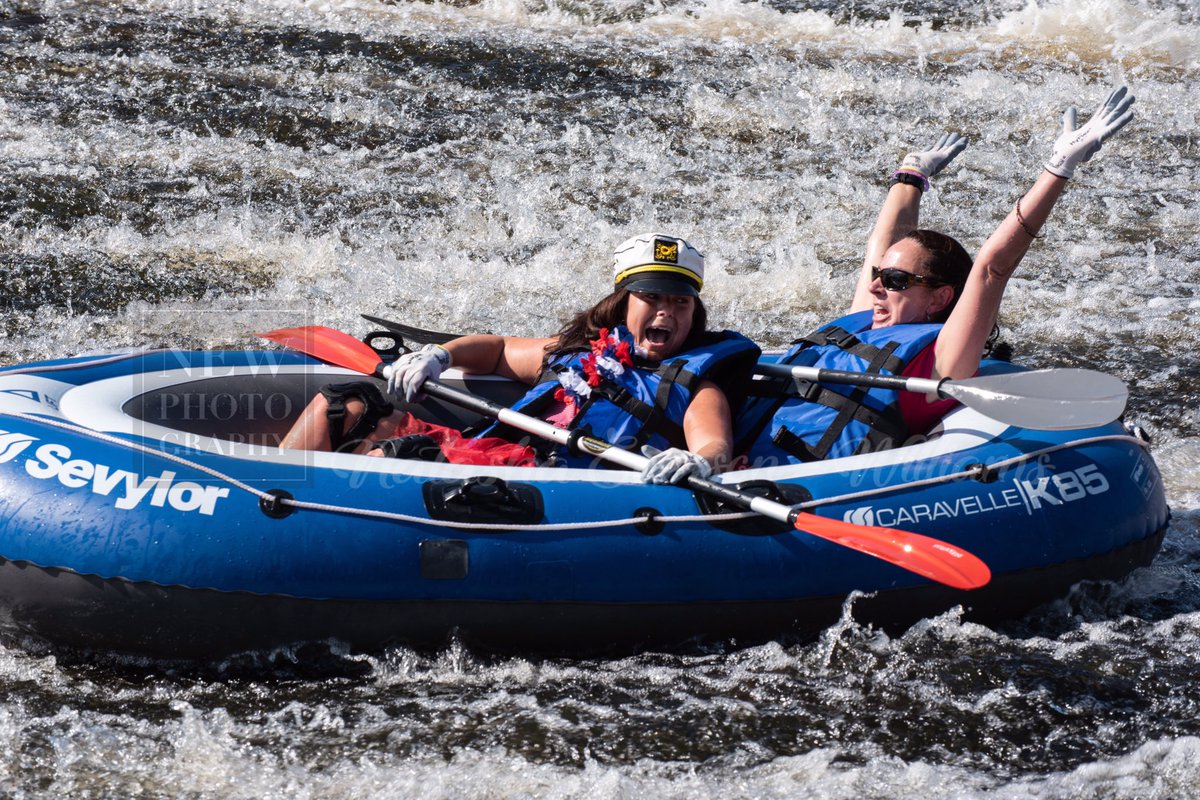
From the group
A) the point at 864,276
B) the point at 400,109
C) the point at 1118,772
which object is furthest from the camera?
the point at 400,109

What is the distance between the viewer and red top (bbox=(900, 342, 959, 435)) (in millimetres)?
4141

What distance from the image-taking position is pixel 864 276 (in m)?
4.75

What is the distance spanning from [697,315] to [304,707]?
167 centimetres

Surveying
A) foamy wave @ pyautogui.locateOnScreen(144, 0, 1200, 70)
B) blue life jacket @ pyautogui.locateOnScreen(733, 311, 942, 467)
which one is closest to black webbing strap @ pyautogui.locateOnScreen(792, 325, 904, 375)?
blue life jacket @ pyautogui.locateOnScreen(733, 311, 942, 467)

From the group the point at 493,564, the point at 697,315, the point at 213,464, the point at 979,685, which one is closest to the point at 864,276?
the point at 697,315

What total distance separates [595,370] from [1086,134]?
1.57 meters

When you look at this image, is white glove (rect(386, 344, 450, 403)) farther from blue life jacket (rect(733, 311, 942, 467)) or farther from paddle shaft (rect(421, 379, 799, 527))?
blue life jacket (rect(733, 311, 942, 467))

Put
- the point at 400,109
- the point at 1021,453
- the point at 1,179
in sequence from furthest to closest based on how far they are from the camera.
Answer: the point at 400,109, the point at 1,179, the point at 1021,453

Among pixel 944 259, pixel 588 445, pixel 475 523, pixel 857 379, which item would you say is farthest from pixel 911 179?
pixel 475 523

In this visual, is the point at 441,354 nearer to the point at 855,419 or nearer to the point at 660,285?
the point at 660,285

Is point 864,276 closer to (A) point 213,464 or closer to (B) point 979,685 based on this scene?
(B) point 979,685

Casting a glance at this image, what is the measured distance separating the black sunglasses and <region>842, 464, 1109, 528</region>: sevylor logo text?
0.72 metres

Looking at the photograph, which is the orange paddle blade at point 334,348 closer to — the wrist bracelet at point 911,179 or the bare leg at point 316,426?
the bare leg at point 316,426

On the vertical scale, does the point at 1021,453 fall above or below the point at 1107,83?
below
